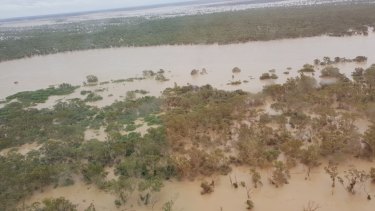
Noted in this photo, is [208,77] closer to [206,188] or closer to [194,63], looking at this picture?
[194,63]

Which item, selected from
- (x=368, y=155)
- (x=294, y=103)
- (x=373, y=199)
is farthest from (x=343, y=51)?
(x=373, y=199)

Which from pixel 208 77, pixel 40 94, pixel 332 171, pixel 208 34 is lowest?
pixel 332 171

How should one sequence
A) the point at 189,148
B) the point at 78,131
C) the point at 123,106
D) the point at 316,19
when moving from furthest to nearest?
the point at 316,19 → the point at 123,106 → the point at 78,131 → the point at 189,148

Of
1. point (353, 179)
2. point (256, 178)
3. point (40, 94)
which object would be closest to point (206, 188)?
point (256, 178)

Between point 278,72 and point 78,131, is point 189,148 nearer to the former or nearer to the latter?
point 78,131

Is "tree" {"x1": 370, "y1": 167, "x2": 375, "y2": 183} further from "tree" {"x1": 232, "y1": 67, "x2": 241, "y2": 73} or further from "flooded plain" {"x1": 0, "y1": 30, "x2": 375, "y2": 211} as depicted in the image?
"tree" {"x1": 232, "y1": 67, "x2": 241, "y2": 73}

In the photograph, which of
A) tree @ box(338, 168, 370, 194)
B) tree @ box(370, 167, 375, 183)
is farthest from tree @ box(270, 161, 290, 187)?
tree @ box(370, 167, 375, 183)

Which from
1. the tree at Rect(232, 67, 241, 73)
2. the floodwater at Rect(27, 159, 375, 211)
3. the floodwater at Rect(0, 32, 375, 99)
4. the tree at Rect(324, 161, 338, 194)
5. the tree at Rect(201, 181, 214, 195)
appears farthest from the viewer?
the tree at Rect(232, 67, 241, 73)

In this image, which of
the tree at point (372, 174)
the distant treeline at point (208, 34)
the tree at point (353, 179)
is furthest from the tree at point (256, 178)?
the distant treeline at point (208, 34)
